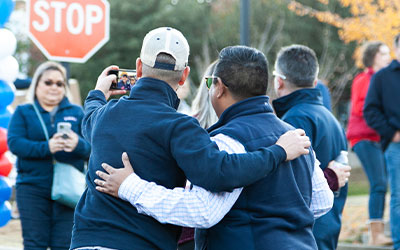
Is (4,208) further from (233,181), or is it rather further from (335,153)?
(233,181)

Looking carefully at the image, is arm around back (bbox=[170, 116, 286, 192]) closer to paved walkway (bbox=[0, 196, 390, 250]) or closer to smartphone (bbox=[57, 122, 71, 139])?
smartphone (bbox=[57, 122, 71, 139])

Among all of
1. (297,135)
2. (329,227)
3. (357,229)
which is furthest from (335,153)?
(357,229)

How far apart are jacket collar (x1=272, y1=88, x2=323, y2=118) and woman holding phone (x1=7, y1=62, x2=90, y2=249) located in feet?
6.66

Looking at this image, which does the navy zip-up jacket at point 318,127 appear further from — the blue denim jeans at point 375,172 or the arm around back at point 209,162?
the blue denim jeans at point 375,172

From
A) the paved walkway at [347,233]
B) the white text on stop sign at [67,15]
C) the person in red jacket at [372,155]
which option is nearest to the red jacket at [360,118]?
the person in red jacket at [372,155]

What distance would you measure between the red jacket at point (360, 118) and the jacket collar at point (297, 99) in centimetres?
316

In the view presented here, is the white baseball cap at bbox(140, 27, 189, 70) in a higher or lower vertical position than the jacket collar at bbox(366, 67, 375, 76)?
higher

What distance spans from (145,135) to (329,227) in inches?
78.4

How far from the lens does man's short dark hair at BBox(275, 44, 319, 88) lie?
4.22 metres

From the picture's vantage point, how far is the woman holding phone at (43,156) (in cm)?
543

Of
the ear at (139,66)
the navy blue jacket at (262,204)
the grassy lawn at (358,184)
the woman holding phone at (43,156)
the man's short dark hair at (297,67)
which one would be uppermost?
the ear at (139,66)

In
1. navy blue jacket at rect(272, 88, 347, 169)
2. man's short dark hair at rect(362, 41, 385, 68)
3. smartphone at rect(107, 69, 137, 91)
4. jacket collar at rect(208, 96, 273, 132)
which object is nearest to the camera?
jacket collar at rect(208, 96, 273, 132)

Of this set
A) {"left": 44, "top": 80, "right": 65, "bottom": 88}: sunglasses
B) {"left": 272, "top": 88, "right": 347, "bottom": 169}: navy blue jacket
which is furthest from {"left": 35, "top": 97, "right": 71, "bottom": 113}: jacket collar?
{"left": 272, "top": 88, "right": 347, "bottom": 169}: navy blue jacket

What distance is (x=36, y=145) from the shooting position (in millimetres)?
5453
